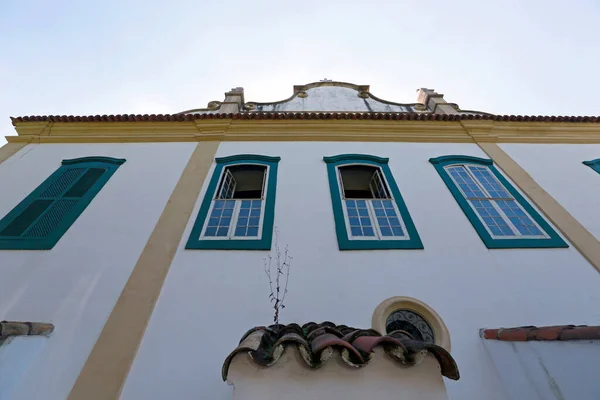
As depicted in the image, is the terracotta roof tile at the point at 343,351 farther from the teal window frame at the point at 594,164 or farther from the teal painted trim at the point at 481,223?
the teal window frame at the point at 594,164

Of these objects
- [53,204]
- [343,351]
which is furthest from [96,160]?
[343,351]

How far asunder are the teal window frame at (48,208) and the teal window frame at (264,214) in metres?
2.07

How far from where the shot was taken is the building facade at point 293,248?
3.04 m

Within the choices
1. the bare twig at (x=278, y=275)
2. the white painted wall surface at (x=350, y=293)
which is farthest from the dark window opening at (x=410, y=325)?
the bare twig at (x=278, y=275)

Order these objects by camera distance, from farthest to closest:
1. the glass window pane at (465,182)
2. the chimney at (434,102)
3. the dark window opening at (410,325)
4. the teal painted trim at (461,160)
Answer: the chimney at (434,102) → the teal painted trim at (461,160) → the glass window pane at (465,182) → the dark window opening at (410,325)

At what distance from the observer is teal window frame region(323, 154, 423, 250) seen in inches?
173

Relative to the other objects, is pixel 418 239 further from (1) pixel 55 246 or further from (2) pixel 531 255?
(1) pixel 55 246

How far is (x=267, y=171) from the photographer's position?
233 inches

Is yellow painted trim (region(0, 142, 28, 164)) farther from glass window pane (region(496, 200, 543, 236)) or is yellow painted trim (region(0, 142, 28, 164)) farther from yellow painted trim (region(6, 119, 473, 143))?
glass window pane (region(496, 200, 543, 236))

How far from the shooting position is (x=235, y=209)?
517 centimetres

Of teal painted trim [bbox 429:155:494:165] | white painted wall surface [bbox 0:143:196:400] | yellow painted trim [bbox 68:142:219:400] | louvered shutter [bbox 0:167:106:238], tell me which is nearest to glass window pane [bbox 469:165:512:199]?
teal painted trim [bbox 429:155:494:165]

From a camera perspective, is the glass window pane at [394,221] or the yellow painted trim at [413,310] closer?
the yellow painted trim at [413,310]

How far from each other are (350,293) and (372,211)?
5.75 feet

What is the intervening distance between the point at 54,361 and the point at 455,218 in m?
5.86
